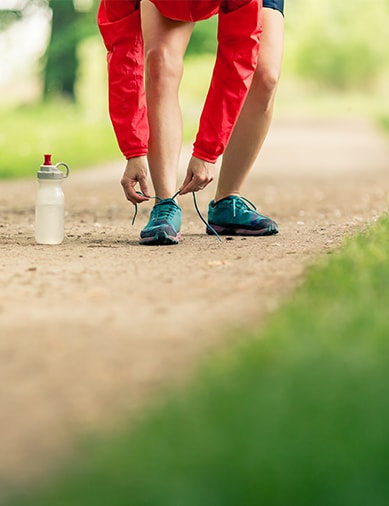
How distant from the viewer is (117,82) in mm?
4008

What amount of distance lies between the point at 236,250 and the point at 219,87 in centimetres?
65

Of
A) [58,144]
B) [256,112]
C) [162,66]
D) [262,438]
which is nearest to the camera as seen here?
[262,438]

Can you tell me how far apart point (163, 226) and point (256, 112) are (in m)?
0.73

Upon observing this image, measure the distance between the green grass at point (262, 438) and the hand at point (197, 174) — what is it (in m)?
1.84

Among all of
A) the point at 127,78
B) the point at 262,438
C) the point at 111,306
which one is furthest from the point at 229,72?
the point at 262,438

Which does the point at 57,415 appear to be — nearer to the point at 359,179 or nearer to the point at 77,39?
the point at 359,179

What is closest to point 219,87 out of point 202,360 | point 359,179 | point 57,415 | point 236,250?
point 236,250

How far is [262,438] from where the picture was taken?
1612mm

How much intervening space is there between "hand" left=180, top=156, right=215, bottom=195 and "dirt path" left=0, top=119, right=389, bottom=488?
25 centimetres

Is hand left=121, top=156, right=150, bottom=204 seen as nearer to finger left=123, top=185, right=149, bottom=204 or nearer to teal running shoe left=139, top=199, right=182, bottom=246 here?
finger left=123, top=185, right=149, bottom=204

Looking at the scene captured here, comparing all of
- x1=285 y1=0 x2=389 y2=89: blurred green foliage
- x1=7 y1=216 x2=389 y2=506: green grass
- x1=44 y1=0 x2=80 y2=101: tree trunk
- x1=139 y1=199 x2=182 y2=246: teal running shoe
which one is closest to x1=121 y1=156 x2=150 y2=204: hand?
x1=139 y1=199 x2=182 y2=246: teal running shoe

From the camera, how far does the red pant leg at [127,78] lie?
13.0ft

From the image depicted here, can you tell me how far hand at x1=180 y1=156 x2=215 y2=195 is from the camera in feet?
12.9

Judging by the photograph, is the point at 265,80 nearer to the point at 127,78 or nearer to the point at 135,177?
the point at 127,78
